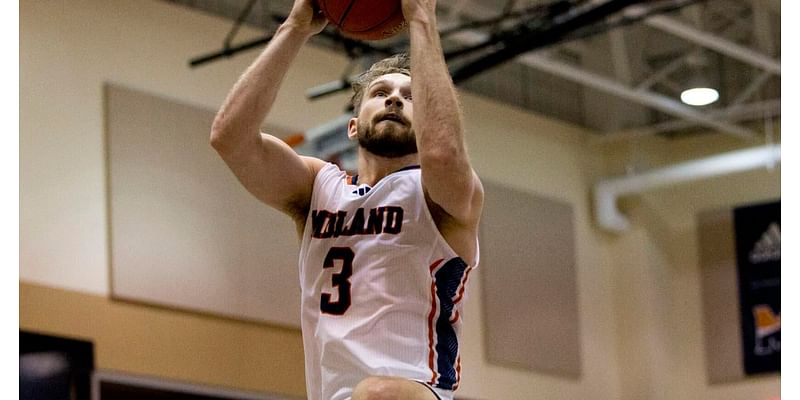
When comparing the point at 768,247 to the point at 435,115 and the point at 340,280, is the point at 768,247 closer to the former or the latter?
the point at 340,280

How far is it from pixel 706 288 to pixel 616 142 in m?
2.50

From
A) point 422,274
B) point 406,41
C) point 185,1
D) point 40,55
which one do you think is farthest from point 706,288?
point 422,274

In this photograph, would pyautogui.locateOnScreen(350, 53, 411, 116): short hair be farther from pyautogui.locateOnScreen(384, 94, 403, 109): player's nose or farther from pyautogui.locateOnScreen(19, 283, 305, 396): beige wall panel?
pyautogui.locateOnScreen(19, 283, 305, 396): beige wall panel

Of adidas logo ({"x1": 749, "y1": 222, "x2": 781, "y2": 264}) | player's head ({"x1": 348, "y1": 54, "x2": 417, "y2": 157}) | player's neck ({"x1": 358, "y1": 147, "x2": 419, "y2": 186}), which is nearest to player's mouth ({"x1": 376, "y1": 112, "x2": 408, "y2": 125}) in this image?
player's head ({"x1": 348, "y1": 54, "x2": 417, "y2": 157})

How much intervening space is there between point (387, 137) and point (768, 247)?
A: 49.0 ft

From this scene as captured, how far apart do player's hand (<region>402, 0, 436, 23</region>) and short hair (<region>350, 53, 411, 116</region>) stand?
373 mm

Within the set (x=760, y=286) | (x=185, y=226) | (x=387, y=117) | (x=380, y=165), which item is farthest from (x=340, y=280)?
(x=760, y=286)

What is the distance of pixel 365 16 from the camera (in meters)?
4.62

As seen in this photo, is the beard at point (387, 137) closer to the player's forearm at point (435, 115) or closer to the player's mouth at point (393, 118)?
→ the player's mouth at point (393, 118)

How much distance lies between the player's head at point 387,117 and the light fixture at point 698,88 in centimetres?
1299

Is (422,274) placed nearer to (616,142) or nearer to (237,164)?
(237,164)

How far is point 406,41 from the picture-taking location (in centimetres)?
1591

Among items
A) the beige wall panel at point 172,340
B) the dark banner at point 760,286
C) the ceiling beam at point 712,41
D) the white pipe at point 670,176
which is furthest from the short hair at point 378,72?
the dark banner at point 760,286
